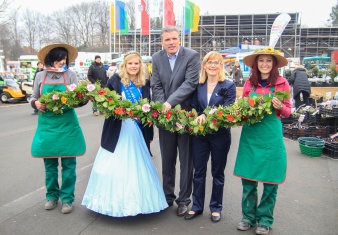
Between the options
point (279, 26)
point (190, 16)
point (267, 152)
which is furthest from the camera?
point (190, 16)

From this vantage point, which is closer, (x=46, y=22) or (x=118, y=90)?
(x=118, y=90)

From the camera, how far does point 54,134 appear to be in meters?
4.07

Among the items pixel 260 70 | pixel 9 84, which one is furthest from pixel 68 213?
pixel 9 84

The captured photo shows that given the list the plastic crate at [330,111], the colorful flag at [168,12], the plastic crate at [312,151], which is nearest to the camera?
the plastic crate at [312,151]

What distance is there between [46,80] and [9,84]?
47.0ft

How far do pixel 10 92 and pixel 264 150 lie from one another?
621 inches

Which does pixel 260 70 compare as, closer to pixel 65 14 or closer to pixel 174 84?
pixel 174 84

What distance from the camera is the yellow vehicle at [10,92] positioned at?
54.5ft

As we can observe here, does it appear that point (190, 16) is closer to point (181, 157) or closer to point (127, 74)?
point (127, 74)

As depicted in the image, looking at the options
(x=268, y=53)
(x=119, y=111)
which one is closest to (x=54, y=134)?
(x=119, y=111)

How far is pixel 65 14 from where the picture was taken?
67250 millimetres

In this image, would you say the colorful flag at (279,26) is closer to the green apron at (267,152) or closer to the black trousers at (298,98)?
the black trousers at (298,98)

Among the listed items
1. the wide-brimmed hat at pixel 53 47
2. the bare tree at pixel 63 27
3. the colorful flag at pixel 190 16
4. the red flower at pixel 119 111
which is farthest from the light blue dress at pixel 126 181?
the bare tree at pixel 63 27

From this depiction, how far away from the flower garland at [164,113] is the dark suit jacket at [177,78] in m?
0.28
